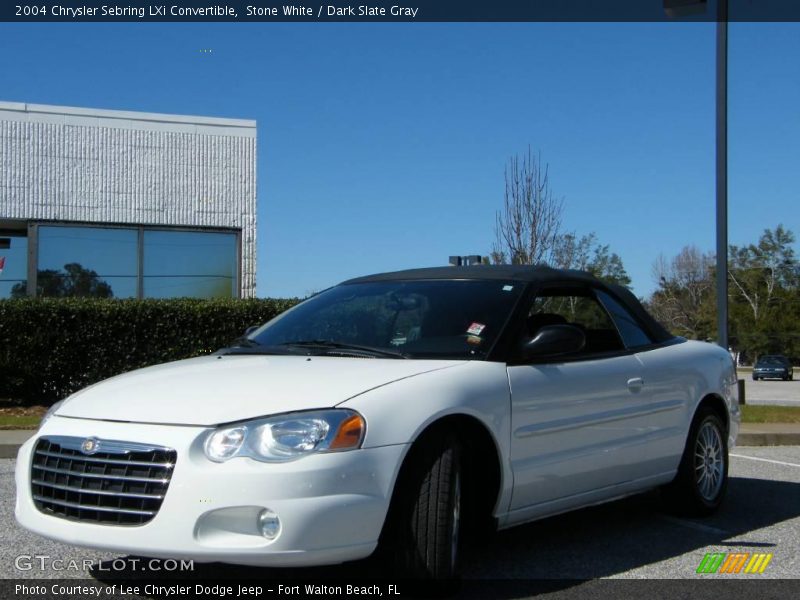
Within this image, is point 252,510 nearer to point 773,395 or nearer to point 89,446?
point 89,446

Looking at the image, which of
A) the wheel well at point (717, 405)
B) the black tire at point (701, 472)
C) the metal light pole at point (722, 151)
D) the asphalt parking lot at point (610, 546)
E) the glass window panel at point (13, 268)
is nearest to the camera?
the asphalt parking lot at point (610, 546)

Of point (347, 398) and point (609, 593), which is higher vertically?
point (347, 398)

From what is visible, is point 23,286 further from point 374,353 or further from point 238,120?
point 374,353

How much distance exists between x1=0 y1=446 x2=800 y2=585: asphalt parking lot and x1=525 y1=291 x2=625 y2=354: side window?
1.12 m

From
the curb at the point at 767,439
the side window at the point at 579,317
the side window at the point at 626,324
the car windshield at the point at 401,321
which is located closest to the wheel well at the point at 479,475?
the car windshield at the point at 401,321

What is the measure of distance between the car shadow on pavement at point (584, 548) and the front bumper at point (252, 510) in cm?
49

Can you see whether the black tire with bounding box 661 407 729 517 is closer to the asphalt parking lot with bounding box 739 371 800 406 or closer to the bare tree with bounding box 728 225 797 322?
the asphalt parking lot with bounding box 739 371 800 406

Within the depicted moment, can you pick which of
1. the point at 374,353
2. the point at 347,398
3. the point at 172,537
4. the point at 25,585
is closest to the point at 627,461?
the point at 374,353

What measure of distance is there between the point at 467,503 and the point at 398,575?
69 centimetres

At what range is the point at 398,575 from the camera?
4234 millimetres

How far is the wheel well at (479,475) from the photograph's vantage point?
4.70 metres

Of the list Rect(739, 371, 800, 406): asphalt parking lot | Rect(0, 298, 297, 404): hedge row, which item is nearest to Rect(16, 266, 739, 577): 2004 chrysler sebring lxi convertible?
Rect(0, 298, 297, 404): hedge row

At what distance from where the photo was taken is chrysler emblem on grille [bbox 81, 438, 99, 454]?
414 cm

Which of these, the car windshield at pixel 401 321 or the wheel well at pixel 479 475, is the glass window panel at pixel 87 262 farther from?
the wheel well at pixel 479 475
